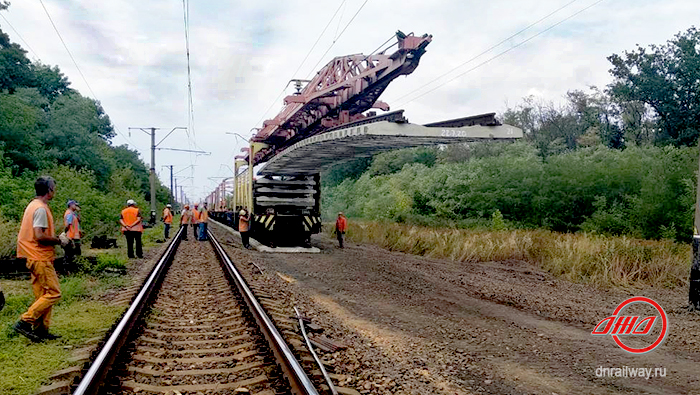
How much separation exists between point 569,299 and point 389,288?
356 cm

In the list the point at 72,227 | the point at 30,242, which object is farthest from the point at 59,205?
the point at 30,242

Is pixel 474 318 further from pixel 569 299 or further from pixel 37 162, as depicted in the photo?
pixel 37 162

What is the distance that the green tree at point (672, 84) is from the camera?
30047mm

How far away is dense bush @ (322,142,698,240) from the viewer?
20.8 m

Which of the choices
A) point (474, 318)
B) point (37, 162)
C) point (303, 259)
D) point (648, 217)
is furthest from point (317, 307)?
point (37, 162)

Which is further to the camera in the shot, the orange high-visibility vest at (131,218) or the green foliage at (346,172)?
the green foliage at (346,172)

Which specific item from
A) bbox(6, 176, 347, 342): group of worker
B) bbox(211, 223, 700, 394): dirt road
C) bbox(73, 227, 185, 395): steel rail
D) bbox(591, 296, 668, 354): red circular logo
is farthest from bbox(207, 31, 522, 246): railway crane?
bbox(6, 176, 347, 342): group of worker

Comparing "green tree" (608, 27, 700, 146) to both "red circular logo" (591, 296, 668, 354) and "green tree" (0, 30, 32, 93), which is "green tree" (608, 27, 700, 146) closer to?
"red circular logo" (591, 296, 668, 354)

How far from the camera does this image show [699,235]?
8.87m

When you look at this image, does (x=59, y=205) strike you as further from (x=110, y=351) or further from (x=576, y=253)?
(x=576, y=253)

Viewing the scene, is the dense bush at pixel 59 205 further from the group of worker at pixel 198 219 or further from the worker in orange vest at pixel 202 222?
the worker in orange vest at pixel 202 222

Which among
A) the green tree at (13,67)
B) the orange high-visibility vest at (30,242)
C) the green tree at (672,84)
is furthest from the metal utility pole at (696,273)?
the green tree at (13,67)

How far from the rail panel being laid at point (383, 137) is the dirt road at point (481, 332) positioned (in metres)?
2.97

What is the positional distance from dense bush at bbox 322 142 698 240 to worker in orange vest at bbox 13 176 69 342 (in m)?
20.4
